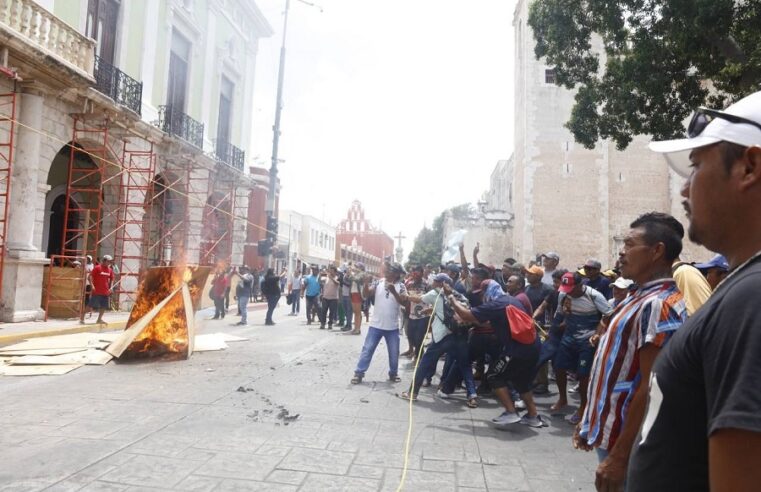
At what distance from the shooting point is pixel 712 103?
383 inches

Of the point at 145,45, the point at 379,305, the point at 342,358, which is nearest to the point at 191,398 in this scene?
the point at 379,305

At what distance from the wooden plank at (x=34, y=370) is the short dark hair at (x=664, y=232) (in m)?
7.77

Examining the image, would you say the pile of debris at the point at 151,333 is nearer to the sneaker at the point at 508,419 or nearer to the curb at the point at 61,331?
the curb at the point at 61,331

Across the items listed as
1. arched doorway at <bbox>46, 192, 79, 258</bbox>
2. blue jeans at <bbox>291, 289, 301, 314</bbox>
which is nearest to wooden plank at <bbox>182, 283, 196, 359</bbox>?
arched doorway at <bbox>46, 192, 79, 258</bbox>

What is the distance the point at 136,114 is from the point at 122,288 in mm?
5407

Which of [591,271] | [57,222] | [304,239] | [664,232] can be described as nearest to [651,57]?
[591,271]

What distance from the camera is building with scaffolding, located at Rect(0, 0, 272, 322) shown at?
38.5 feet

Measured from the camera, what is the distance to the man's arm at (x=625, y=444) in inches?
81.7

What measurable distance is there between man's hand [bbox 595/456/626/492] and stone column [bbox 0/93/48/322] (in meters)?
13.1

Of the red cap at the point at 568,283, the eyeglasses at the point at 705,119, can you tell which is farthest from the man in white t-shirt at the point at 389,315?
the eyeglasses at the point at 705,119

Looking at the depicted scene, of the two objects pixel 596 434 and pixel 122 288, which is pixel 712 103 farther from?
pixel 122 288

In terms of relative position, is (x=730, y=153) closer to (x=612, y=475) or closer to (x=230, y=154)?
(x=612, y=475)

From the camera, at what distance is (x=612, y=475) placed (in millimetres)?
2072

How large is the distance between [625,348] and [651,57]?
28.9ft
